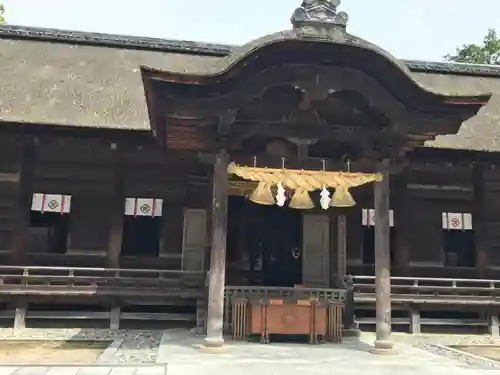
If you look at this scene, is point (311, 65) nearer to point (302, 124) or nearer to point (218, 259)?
point (302, 124)

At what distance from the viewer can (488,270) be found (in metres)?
14.3

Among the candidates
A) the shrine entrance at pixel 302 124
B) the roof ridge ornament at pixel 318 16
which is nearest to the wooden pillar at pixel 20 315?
the shrine entrance at pixel 302 124

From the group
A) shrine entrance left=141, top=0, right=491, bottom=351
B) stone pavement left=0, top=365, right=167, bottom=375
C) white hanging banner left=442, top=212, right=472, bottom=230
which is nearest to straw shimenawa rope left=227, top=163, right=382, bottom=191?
→ shrine entrance left=141, top=0, right=491, bottom=351

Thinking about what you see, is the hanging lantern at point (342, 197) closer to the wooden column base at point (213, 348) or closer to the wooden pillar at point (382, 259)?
the wooden pillar at point (382, 259)

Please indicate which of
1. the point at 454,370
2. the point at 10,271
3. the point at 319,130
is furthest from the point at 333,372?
the point at 10,271

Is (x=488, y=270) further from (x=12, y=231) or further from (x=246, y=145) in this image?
(x=12, y=231)

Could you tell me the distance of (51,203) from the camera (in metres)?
13.0

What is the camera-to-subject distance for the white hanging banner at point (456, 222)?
14.2 m

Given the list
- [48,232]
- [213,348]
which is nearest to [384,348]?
[213,348]

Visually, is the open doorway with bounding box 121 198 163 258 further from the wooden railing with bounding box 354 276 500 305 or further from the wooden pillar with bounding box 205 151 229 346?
the wooden railing with bounding box 354 276 500 305

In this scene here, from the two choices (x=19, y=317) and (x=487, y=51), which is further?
(x=487, y=51)

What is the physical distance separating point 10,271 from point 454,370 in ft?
33.5

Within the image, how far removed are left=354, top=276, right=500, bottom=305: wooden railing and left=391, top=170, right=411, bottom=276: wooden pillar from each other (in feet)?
1.59

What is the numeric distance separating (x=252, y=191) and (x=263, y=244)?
2.89 metres
